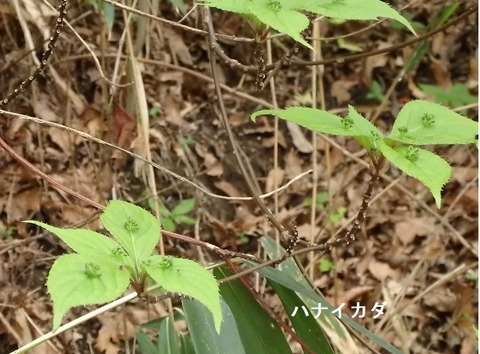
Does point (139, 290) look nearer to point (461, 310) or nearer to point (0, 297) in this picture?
point (0, 297)

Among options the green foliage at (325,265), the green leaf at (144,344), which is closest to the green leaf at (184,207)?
the green foliage at (325,265)

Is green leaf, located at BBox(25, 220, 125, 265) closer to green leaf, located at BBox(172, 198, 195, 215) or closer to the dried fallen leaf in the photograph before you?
green leaf, located at BBox(172, 198, 195, 215)

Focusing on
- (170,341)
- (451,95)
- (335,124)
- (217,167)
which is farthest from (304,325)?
(451,95)

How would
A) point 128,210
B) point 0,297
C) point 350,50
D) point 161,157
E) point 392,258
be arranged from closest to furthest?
point 128,210, point 0,297, point 161,157, point 392,258, point 350,50

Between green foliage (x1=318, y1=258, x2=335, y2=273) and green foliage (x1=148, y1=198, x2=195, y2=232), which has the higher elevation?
green foliage (x1=148, y1=198, x2=195, y2=232)

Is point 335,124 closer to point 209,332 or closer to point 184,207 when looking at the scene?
point 209,332

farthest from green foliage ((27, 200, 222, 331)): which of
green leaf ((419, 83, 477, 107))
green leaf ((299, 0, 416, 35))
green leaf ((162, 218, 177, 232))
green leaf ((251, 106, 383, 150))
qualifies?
green leaf ((419, 83, 477, 107))

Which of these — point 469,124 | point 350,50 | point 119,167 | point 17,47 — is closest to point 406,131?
point 469,124
